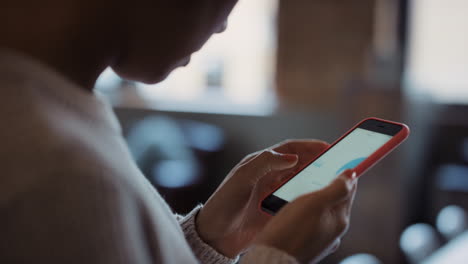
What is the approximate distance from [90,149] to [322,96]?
3442 millimetres

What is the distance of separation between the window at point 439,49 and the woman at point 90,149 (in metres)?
3.14

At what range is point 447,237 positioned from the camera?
1.73 meters

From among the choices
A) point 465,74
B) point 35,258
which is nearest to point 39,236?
point 35,258

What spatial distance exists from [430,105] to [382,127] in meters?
2.95

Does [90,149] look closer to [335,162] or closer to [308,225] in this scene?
[308,225]

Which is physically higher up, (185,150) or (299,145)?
(299,145)

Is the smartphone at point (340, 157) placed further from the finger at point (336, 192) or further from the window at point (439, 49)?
the window at point (439, 49)

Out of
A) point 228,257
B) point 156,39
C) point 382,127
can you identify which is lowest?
point 228,257

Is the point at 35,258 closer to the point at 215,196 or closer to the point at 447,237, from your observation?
the point at 215,196

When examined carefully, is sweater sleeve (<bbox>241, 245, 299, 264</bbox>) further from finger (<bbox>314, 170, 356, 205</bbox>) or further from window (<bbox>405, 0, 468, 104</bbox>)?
window (<bbox>405, 0, 468, 104</bbox>)

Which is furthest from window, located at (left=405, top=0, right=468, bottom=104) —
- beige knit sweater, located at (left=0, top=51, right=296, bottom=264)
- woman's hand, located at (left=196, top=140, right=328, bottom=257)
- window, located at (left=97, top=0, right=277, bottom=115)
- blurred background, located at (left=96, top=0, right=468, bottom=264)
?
beige knit sweater, located at (left=0, top=51, right=296, bottom=264)

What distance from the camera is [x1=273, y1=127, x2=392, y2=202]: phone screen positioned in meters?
0.70

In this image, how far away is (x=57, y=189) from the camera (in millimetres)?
427

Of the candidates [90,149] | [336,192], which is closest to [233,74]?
[336,192]
